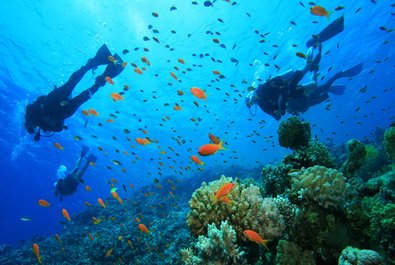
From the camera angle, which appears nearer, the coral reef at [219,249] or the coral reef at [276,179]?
the coral reef at [219,249]

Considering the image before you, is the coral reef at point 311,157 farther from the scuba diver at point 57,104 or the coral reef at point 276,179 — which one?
the scuba diver at point 57,104

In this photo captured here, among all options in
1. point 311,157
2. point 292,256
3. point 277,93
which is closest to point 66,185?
point 277,93

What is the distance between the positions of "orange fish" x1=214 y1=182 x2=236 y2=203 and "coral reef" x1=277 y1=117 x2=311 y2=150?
2775 millimetres

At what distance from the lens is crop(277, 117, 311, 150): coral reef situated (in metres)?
5.87

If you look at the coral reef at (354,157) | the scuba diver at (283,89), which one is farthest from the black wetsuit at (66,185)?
the coral reef at (354,157)

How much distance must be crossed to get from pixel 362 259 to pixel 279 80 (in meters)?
8.72

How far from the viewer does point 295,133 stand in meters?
5.89

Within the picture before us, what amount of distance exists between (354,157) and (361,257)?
10.3 feet

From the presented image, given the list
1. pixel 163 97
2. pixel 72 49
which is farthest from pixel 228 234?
pixel 163 97

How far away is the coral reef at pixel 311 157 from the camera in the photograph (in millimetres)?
5257

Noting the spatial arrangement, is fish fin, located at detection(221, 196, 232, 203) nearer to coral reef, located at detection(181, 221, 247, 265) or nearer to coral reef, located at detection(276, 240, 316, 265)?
coral reef, located at detection(181, 221, 247, 265)

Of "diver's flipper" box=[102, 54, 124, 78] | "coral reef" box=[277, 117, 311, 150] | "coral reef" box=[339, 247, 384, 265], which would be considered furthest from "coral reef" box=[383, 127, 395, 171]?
"diver's flipper" box=[102, 54, 124, 78]

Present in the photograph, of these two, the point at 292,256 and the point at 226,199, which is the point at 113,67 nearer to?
the point at 226,199

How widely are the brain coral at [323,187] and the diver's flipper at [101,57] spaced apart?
32.9 ft
